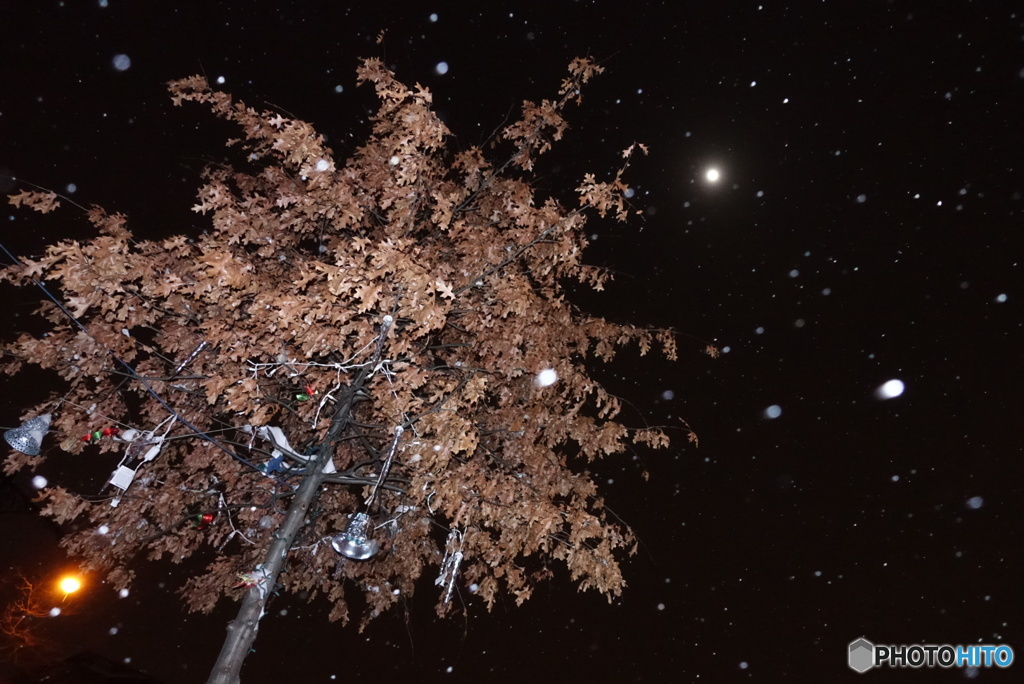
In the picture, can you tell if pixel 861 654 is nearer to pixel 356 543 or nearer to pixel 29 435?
pixel 356 543

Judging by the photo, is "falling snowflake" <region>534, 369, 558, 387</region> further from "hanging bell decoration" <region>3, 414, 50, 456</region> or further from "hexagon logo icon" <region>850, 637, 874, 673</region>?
"hexagon logo icon" <region>850, 637, 874, 673</region>

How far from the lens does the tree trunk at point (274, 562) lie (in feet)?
15.5

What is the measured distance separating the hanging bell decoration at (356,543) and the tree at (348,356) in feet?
0.54

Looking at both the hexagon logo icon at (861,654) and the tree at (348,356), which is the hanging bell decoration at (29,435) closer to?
the tree at (348,356)

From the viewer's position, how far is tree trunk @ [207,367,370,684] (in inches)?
186

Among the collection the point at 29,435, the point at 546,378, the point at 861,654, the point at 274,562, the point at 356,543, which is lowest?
the point at 274,562

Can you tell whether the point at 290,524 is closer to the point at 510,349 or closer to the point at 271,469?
the point at 271,469

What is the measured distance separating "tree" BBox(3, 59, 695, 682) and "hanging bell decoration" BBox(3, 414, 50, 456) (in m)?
0.42

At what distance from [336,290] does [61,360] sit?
3732 millimetres

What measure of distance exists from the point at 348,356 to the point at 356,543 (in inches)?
75.2

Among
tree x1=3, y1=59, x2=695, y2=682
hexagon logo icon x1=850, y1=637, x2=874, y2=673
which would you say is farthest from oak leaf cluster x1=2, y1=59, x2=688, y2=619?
hexagon logo icon x1=850, y1=637, x2=874, y2=673

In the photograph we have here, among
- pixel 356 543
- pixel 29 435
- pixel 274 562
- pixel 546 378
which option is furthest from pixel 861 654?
pixel 29 435

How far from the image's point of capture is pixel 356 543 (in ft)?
17.9

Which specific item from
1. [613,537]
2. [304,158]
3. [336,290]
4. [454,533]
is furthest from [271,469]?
[613,537]
